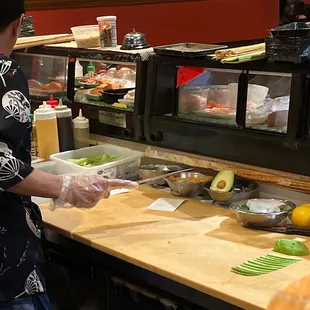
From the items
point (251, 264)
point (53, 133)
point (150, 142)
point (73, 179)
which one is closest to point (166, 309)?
point (251, 264)

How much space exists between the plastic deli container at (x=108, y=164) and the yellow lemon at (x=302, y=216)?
78 cm

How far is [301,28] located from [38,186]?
892 millimetres

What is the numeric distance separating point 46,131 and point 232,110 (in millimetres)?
828

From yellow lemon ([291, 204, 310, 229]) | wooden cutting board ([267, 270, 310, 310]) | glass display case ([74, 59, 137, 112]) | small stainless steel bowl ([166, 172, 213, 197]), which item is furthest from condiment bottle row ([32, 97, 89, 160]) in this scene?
wooden cutting board ([267, 270, 310, 310])

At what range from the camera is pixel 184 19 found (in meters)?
5.42

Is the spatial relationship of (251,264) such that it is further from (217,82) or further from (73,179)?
(217,82)

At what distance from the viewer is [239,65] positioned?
205 centimetres

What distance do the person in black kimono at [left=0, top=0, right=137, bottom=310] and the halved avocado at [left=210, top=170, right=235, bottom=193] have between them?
18.1 inches

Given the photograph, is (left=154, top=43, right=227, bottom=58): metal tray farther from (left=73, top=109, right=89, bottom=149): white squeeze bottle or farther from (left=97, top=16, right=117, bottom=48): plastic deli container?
(left=73, top=109, right=89, bottom=149): white squeeze bottle

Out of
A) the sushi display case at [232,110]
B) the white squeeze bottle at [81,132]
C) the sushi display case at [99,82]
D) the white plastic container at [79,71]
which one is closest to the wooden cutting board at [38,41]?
the sushi display case at [99,82]

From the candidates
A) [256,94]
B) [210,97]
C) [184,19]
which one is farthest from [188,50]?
[184,19]

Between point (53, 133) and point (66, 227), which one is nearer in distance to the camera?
point (66, 227)

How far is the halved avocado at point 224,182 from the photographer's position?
6.90ft

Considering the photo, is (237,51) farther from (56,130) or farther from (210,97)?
(56,130)
